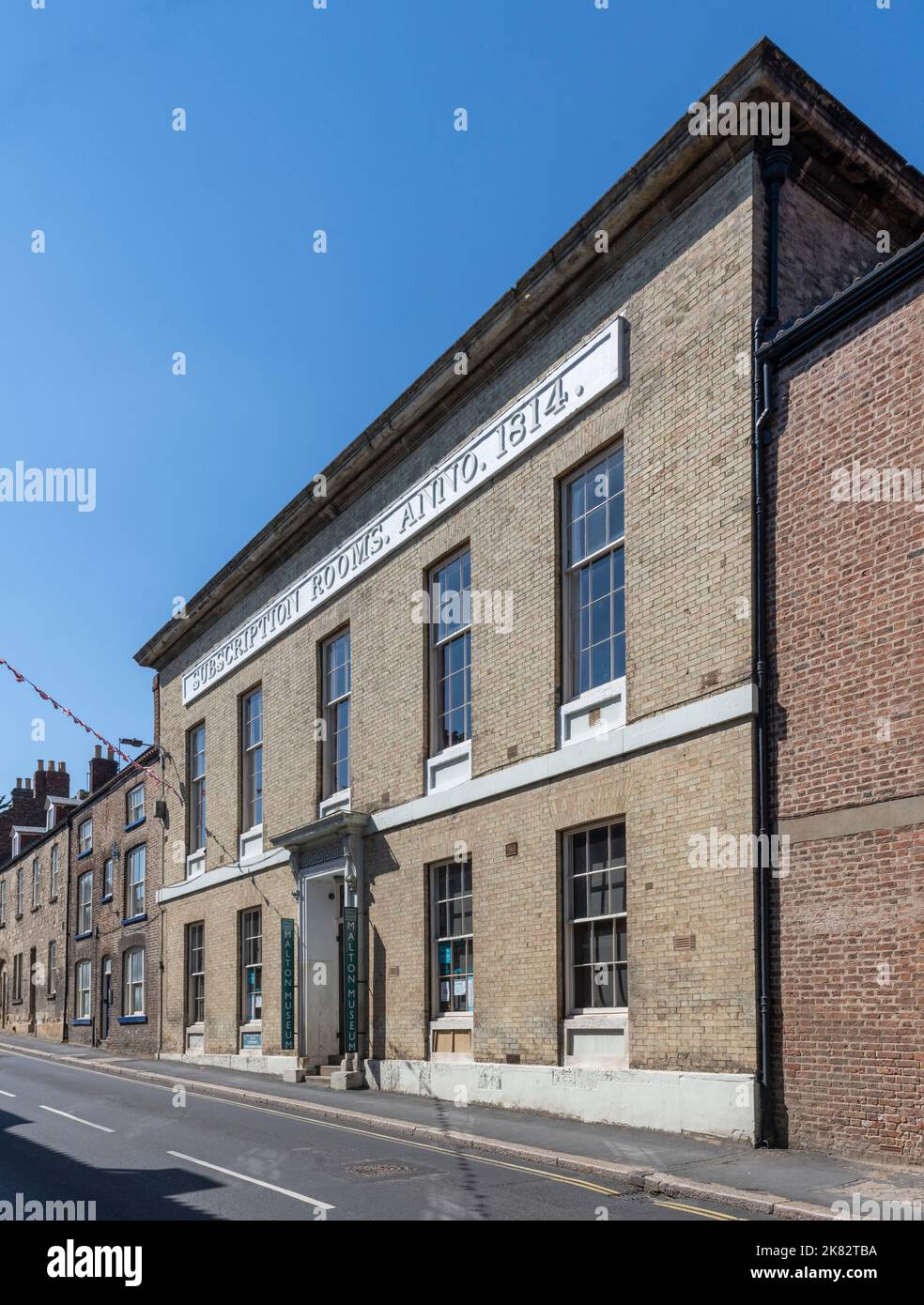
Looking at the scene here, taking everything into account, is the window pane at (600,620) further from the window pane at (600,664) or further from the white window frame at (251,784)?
the white window frame at (251,784)

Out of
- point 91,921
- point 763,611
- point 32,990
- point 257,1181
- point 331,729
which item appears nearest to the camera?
point 257,1181

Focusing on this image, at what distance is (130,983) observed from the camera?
110 ft

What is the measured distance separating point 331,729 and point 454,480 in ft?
19.3

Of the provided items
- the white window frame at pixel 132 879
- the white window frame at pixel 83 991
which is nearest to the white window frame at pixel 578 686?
the white window frame at pixel 132 879

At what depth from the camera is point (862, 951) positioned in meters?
11.3

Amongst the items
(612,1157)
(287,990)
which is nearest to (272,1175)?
(612,1157)

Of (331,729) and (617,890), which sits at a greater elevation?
(331,729)

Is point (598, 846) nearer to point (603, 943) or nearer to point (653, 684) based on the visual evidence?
point (603, 943)

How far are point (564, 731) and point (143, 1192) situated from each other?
24.8 ft

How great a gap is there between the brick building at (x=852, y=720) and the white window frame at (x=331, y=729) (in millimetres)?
10553
